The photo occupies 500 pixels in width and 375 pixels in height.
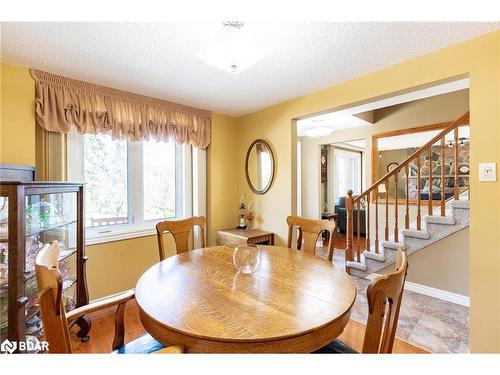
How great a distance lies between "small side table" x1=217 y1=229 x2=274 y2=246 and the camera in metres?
2.65

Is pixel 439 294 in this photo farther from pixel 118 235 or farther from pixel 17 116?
pixel 17 116

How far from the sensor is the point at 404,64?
72.4 inches

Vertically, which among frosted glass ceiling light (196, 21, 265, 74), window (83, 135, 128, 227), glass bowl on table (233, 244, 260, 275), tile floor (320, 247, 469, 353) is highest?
frosted glass ceiling light (196, 21, 265, 74)

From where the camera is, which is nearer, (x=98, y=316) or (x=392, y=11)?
(x=392, y=11)

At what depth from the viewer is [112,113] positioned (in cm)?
229

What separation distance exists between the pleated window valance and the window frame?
0.62 ft

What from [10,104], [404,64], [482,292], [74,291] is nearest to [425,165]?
[404,64]

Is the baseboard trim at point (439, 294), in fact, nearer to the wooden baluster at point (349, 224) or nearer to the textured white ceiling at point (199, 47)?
the wooden baluster at point (349, 224)

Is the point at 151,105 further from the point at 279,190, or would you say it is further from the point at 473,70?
the point at 473,70

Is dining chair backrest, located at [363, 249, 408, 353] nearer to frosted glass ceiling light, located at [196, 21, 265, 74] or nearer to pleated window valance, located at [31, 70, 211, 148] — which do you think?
frosted glass ceiling light, located at [196, 21, 265, 74]

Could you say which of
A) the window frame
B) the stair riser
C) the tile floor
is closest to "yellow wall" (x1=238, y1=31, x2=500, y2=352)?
the tile floor

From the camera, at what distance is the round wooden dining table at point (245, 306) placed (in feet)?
2.54

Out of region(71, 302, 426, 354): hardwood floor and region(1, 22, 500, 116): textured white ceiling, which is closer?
region(1, 22, 500, 116): textured white ceiling

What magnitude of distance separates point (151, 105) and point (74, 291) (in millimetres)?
1837
